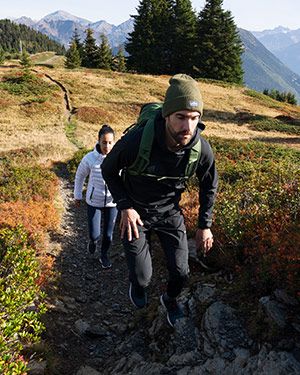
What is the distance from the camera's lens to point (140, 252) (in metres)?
4.23

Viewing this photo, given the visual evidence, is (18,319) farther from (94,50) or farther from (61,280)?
(94,50)

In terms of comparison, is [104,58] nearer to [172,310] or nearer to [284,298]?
[172,310]

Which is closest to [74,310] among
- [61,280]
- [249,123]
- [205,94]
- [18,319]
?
[61,280]

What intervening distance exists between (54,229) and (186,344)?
5527 mm

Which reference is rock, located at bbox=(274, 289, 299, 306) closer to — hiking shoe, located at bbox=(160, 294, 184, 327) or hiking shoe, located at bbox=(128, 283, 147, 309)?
hiking shoe, located at bbox=(160, 294, 184, 327)

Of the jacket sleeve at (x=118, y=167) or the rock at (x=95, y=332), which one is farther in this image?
the rock at (x=95, y=332)

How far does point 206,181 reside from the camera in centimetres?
413

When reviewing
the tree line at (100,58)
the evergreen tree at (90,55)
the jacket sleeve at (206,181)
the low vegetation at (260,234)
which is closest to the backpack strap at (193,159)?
the jacket sleeve at (206,181)

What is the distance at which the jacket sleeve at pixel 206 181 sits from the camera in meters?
3.88

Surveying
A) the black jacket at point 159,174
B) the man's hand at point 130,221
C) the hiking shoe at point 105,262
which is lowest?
the hiking shoe at point 105,262

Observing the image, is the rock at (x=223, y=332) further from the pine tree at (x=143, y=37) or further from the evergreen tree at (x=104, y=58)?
the evergreen tree at (x=104, y=58)

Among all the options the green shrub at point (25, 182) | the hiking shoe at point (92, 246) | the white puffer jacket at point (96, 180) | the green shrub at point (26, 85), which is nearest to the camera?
the white puffer jacket at point (96, 180)

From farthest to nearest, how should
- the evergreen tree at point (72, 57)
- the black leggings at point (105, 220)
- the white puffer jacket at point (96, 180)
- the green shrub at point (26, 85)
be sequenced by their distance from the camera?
the evergreen tree at point (72, 57) → the green shrub at point (26, 85) → the black leggings at point (105, 220) → the white puffer jacket at point (96, 180)

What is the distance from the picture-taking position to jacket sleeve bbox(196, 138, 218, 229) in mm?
3877
